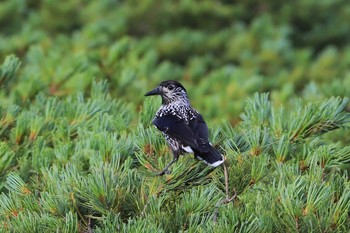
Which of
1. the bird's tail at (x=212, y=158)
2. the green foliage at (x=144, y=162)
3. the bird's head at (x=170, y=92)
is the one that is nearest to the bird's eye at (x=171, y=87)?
the bird's head at (x=170, y=92)

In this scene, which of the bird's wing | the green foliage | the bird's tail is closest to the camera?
the green foliage

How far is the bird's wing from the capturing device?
2.47m

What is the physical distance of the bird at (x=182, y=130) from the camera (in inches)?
89.5

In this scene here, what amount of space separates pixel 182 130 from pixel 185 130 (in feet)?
0.04

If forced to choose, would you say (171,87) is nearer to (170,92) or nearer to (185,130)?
(170,92)

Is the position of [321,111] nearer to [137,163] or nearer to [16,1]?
[137,163]

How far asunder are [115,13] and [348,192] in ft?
18.4

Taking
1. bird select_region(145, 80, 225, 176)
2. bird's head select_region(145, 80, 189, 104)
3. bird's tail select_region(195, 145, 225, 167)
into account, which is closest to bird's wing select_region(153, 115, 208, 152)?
bird select_region(145, 80, 225, 176)

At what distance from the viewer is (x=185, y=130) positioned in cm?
266

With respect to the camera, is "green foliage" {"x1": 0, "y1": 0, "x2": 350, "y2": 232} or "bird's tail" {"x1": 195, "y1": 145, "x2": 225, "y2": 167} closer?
"green foliage" {"x1": 0, "y1": 0, "x2": 350, "y2": 232}

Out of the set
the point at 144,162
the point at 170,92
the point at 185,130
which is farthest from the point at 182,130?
the point at 170,92

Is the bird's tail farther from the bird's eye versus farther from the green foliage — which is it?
the bird's eye

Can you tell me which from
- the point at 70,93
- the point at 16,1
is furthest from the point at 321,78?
the point at 70,93

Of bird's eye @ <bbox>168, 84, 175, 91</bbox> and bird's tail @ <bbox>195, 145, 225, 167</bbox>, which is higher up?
bird's eye @ <bbox>168, 84, 175, 91</bbox>
